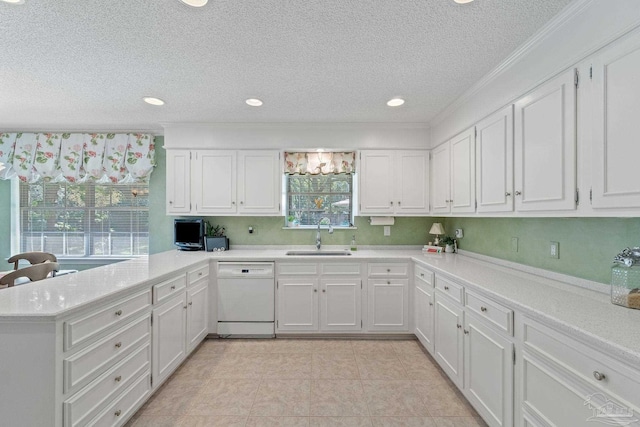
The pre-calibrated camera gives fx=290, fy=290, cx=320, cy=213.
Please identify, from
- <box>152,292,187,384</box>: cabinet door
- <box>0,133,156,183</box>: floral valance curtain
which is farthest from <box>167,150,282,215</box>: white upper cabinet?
<box>152,292,187,384</box>: cabinet door

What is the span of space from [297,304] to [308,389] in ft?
3.28

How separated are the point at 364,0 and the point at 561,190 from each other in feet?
4.71

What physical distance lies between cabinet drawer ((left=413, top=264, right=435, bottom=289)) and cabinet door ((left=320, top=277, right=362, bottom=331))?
0.61 m

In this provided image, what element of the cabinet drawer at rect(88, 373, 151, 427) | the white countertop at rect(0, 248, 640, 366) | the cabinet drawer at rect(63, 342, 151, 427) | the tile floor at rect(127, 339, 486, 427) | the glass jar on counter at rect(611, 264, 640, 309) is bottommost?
the tile floor at rect(127, 339, 486, 427)

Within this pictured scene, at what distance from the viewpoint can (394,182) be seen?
3486 millimetres

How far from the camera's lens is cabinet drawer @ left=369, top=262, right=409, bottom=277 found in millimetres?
3188

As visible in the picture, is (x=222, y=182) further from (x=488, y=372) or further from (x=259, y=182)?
(x=488, y=372)

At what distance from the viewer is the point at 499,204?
2107 mm

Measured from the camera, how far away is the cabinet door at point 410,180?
3479 millimetres

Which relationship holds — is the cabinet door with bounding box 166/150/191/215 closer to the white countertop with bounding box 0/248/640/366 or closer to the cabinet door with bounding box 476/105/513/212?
the white countertop with bounding box 0/248/640/366

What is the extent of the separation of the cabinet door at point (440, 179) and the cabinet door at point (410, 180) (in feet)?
0.37

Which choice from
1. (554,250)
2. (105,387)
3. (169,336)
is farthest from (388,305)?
(105,387)

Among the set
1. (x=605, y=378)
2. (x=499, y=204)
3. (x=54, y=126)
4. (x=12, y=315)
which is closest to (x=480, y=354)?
(x=605, y=378)

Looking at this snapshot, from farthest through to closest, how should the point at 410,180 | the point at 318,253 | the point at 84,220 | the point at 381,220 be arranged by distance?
the point at 84,220, the point at 381,220, the point at 318,253, the point at 410,180
